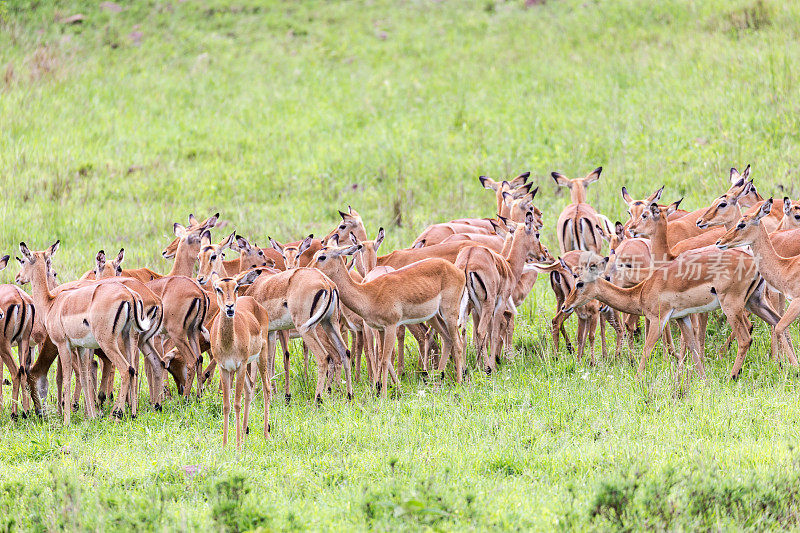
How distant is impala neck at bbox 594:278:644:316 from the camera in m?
8.35

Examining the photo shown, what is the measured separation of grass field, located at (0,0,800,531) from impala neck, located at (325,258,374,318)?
0.76m

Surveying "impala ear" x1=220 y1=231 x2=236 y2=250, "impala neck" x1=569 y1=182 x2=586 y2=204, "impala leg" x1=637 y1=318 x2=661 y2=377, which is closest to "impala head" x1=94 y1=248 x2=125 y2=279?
"impala ear" x1=220 y1=231 x2=236 y2=250

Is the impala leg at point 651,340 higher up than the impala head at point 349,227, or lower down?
lower down

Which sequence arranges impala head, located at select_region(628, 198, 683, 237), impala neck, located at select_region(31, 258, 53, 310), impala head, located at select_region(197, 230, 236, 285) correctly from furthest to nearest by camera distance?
impala head, located at select_region(628, 198, 683, 237), impala head, located at select_region(197, 230, 236, 285), impala neck, located at select_region(31, 258, 53, 310)

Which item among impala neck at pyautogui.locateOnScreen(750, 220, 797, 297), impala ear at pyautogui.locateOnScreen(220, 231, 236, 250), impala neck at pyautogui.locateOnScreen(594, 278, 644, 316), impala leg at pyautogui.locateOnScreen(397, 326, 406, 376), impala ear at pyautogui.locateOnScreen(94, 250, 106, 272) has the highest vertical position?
impala ear at pyautogui.locateOnScreen(220, 231, 236, 250)

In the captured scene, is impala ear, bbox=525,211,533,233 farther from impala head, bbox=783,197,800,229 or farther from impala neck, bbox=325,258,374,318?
impala head, bbox=783,197,800,229

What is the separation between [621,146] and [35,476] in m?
12.0

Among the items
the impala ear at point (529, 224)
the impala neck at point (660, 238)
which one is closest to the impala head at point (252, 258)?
the impala ear at point (529, 224)

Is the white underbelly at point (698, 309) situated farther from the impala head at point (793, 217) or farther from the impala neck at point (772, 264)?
the impala head at point (793, 217)

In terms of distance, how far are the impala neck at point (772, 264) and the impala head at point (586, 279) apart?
1.32 metres

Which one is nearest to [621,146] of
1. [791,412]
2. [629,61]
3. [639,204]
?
[629,61]

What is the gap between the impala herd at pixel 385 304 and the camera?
25.7ft

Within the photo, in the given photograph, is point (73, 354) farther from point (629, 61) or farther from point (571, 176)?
point (629, 61)

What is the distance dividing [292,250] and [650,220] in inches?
140
